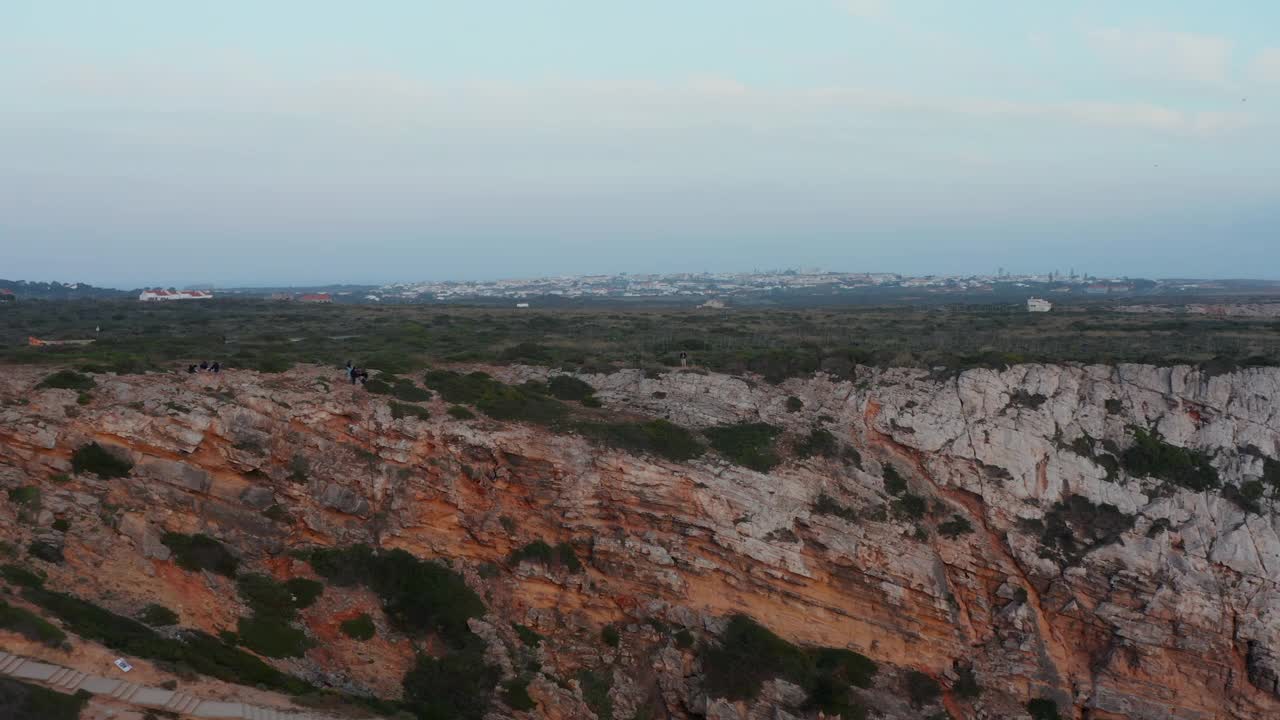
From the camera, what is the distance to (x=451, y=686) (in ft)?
67.7

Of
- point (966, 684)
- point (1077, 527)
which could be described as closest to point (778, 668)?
point (966, 684)

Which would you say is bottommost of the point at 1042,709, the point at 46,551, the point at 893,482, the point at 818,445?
the point at 1042,709

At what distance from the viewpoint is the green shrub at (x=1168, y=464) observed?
2839 centimetres

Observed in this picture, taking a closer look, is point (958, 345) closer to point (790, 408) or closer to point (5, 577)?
point (790, 408)

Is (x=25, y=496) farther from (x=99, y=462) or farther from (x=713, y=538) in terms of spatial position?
(x=713, y=538)

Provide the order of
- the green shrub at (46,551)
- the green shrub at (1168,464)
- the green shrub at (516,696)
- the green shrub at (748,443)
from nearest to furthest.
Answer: the green shrub at (46,551)
the green shrub at (516,696)
the green shrub at (748,443)
the green shrub at (1168,464)

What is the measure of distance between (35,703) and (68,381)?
13998mm

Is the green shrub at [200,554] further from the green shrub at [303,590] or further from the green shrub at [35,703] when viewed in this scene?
the green shrub at [35,703]

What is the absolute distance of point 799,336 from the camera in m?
55.2

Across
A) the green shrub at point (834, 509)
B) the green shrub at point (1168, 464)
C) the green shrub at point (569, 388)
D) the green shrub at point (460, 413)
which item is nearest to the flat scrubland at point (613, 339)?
the green shrub at point (569, 388)

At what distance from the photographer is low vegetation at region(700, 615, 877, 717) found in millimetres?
22719

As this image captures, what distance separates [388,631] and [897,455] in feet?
66.6

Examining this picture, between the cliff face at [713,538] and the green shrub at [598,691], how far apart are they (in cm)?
34

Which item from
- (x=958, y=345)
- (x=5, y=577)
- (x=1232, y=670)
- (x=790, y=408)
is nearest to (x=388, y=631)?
(x=5, y=577)
